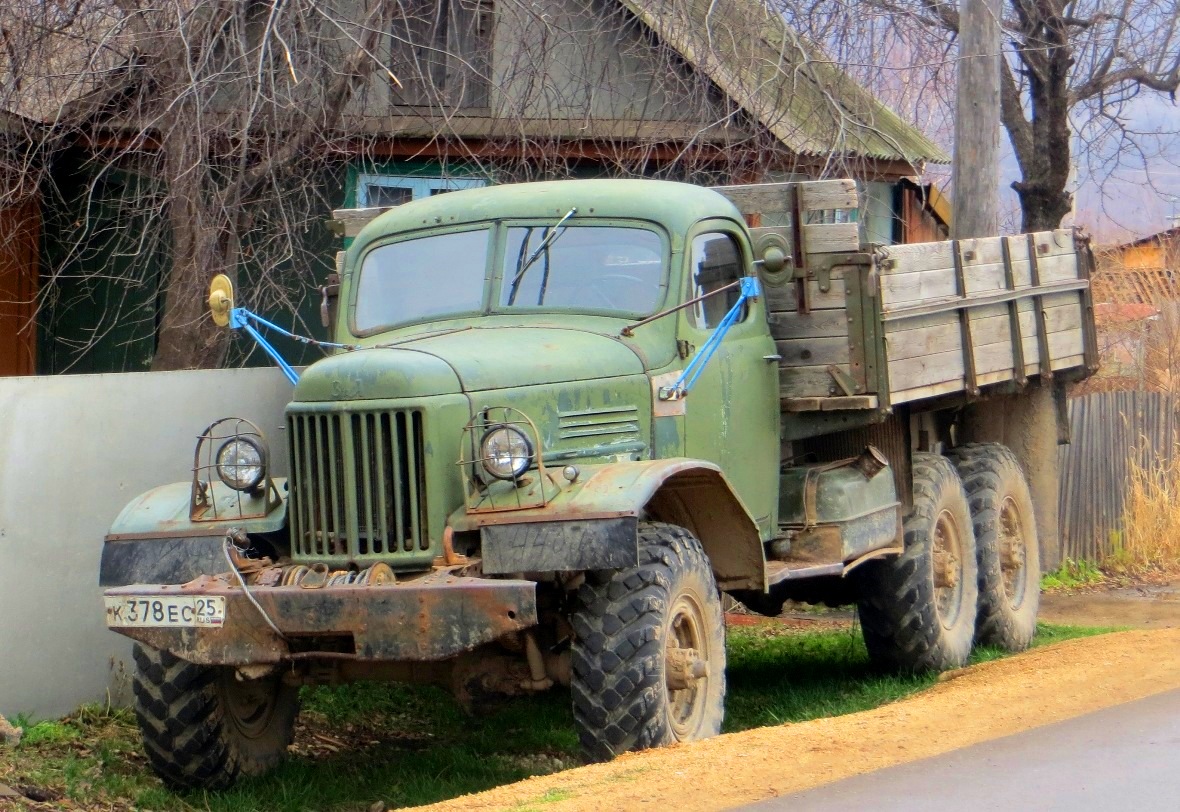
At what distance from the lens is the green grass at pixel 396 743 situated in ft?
21.6

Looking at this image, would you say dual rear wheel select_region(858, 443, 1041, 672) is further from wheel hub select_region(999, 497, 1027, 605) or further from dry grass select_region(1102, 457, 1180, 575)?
dry grass select_region(1102, 457, 1180, 575)

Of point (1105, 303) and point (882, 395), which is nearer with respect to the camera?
point (882, 395)

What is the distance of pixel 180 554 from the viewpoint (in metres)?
6.16

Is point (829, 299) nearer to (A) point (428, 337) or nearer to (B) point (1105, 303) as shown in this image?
(A) point (428, 337)

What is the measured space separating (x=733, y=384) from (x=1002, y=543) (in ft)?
11.4

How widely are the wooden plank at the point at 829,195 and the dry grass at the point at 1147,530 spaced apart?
7.10 m

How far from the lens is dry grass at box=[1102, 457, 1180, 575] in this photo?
13.7m

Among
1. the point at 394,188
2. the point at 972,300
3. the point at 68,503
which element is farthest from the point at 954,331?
the point at 394,188

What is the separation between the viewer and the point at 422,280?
7.30m

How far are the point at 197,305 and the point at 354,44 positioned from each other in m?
2.02

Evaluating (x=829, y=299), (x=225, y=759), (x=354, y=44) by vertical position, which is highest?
(x=354, y=44)

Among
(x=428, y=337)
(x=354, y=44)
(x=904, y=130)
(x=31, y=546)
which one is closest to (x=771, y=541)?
(x=428, y=337)

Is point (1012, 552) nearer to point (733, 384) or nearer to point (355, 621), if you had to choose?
point (733, 384)

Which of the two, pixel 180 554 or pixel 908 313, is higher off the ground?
pixel 908 313
